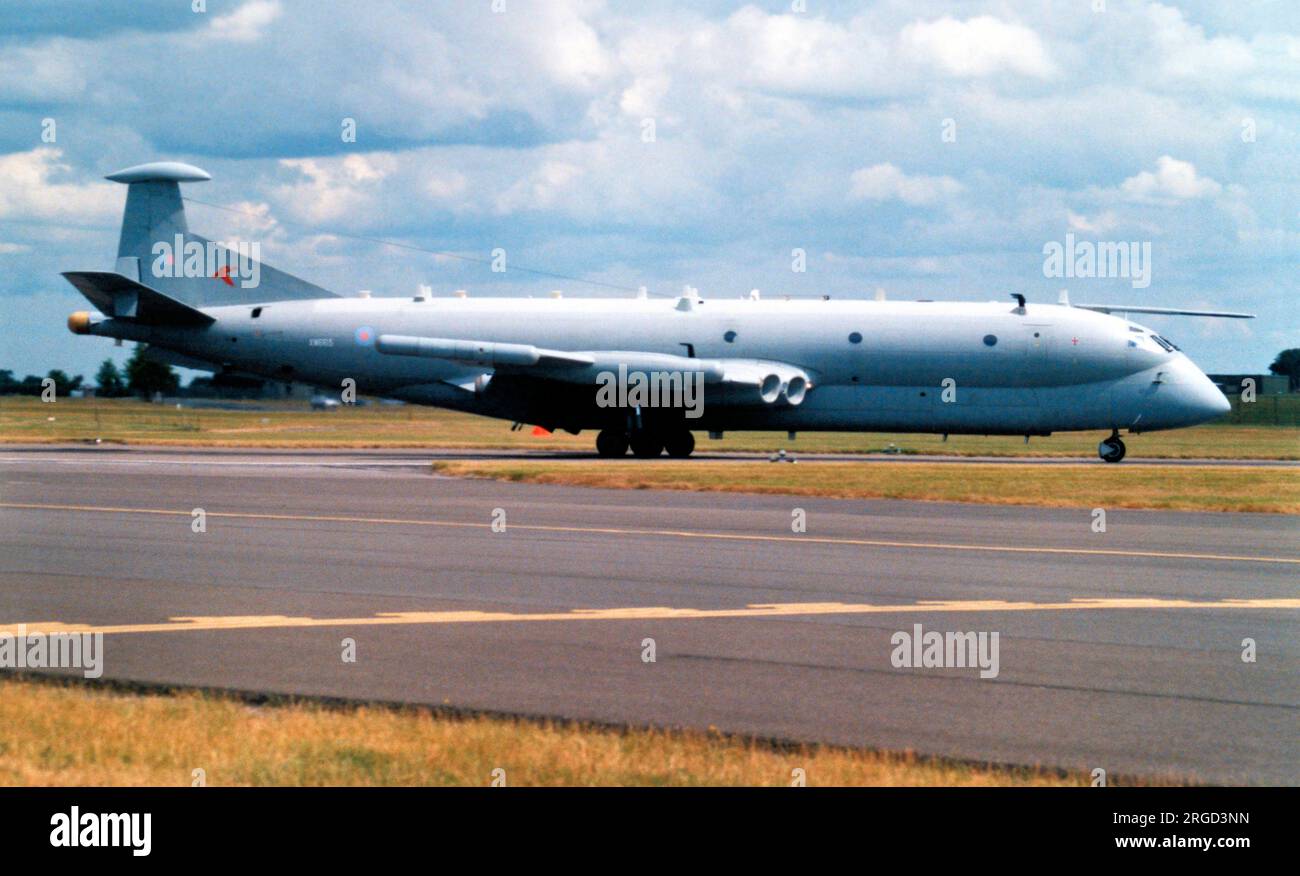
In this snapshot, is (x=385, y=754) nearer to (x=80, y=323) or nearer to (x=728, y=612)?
(x=728, y=612)

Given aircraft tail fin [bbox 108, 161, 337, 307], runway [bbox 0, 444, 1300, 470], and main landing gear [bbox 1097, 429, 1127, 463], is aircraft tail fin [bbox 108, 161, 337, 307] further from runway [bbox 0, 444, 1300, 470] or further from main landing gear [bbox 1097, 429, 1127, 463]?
main landing gear [bbox 1097, 429, 1127, 463]

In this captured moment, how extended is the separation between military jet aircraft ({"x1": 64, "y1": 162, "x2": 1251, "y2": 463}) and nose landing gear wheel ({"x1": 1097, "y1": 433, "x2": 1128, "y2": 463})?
0.04m

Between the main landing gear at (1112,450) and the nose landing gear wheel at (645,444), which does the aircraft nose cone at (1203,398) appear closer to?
the main landing gear at (1112,450)

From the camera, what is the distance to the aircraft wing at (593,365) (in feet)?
129

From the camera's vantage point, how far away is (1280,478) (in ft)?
106

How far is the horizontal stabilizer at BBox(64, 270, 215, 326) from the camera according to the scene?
42156mm

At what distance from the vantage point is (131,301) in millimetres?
43094

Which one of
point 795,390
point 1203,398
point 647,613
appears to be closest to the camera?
point 647,613

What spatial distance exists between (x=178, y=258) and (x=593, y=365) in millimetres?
14744

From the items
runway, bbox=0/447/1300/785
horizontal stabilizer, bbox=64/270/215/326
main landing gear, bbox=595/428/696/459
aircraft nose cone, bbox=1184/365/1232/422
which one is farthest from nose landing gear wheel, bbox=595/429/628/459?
runway, bbox=0/447/1300/785

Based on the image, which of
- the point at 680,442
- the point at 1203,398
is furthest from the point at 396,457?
the point at 1203,398
